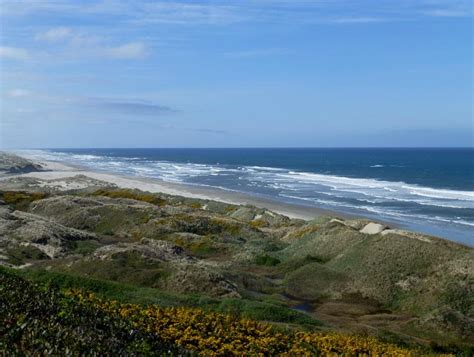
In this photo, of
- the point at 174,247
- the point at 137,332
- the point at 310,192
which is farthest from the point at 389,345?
the point at 310,192

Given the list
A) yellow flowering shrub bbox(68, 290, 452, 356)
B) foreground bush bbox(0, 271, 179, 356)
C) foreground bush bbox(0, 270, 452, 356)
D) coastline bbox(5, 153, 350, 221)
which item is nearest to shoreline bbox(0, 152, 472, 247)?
coastline bbox(5, 153, 350, 221)

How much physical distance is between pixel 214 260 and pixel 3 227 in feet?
42.2

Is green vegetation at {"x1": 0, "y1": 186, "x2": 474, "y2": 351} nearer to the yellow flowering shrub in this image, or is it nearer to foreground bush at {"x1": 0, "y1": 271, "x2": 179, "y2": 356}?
the yellow flowering shrub

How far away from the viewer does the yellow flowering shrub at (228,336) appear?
12727 millimetres

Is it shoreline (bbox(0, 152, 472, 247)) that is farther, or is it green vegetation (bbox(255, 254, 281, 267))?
shoreline (bbox(0, 152, 472, 247))

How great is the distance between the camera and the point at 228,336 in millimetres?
13539

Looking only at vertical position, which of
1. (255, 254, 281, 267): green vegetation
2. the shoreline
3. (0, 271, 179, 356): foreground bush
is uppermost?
(0, 271, 179, 356): foreground bush

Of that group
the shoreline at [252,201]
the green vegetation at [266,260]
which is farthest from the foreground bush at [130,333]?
the shoreline at [252,201]

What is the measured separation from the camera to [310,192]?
10144cm

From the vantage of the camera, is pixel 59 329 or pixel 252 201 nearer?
pixel 59 329

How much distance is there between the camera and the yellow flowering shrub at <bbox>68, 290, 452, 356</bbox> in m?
12.7

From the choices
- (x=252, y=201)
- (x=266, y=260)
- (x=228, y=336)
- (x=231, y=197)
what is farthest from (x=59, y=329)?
(x=231, y=197)

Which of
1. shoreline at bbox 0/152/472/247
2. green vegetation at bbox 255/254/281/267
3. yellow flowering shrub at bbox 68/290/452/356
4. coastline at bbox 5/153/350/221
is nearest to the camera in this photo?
yellow flowering shrub at bbox 68/290/452/356

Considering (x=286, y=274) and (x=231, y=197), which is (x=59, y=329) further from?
(x=231, y=197)
